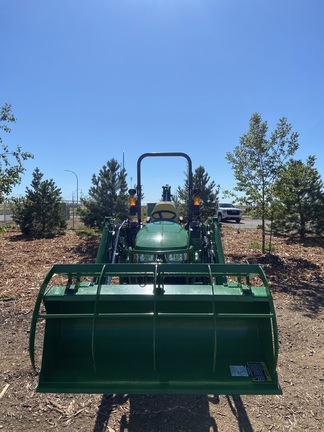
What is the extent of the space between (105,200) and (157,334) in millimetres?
10022

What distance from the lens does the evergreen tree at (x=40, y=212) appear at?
13805mm

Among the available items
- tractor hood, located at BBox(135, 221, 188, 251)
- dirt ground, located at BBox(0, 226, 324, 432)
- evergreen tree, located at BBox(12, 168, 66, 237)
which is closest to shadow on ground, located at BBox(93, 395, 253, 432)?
dirt ground, located at BBox(0, 226, 324, 432)

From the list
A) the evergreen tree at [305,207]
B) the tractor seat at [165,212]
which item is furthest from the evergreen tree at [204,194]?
the tractor seat at [165,212]

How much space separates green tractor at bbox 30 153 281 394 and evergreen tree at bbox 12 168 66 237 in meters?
11.8

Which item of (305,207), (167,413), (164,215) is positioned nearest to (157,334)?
(167,413)

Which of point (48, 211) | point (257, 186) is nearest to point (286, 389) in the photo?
point (257, 186)

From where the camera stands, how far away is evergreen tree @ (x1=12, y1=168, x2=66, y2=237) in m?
13.8

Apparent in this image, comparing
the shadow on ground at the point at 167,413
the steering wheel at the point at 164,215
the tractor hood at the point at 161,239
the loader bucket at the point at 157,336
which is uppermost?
the steering wheel at the point at 164,215

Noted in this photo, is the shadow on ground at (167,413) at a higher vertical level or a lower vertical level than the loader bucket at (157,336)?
lower

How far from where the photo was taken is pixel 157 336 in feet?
8.68

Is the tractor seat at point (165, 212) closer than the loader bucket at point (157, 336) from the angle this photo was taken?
No

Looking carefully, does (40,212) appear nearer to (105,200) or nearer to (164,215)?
(105,200)

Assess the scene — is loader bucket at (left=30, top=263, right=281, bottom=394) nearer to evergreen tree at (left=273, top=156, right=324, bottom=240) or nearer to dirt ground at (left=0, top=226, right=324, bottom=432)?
dirt ground at (left=0, top=226, right=324, bottom=432)

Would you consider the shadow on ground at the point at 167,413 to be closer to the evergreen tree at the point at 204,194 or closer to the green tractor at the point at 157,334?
the green tractor at the point at 157,334
